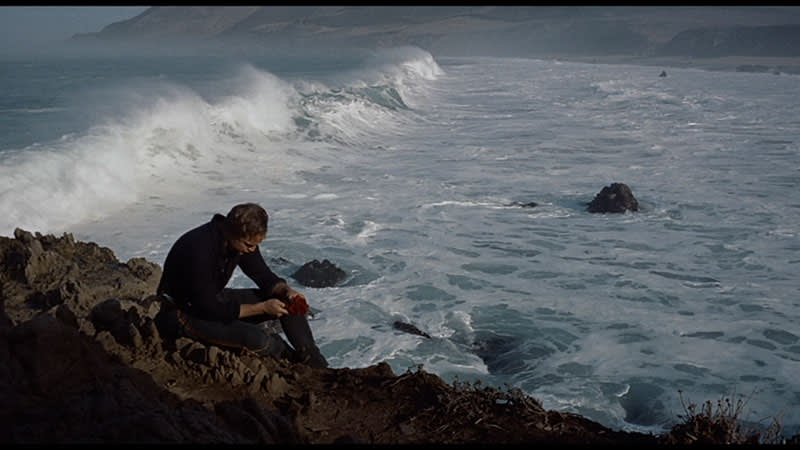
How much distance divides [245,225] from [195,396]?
3.30ft

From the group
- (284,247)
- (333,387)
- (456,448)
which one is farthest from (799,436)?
(284,247)

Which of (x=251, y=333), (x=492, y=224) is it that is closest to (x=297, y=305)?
(x=251, y=333)

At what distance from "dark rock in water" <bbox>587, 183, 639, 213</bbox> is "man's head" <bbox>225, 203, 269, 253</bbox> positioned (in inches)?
349

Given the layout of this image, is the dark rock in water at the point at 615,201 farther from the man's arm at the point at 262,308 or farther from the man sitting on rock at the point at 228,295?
the man's arm at the point at 262,308

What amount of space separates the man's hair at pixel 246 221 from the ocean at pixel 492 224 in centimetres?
274

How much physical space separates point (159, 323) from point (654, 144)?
1788cm

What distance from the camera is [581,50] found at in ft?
464

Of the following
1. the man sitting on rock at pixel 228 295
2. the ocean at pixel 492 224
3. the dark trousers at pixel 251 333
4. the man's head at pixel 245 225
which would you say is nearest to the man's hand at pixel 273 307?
the man sitting on rock at pixel 228 295

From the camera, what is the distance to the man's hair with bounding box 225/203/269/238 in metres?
3.83

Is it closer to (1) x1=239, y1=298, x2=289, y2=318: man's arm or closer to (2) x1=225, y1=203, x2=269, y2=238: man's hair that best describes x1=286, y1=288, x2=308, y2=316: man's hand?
(1) x1=239, y1=298, x2=289, y2=318: man's arm

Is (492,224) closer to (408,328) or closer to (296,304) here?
(408,328)

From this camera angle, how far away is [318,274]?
831 cm

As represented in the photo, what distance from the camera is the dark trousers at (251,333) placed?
408cm

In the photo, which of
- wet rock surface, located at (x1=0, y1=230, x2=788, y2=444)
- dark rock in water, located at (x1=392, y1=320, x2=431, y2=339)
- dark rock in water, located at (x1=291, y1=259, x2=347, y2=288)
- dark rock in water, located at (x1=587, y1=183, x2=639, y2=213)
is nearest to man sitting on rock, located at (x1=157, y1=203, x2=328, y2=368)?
wet rock surface, located at (x1=0, y1=230, x2=788, y2=444)
